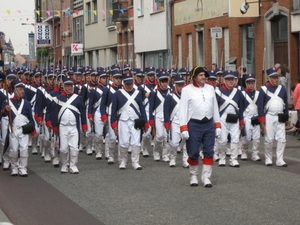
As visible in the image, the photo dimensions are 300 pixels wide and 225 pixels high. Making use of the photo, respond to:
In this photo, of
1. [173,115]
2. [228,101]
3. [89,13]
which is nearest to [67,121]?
[173,115]

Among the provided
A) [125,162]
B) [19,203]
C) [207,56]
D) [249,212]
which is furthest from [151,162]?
[207,56]

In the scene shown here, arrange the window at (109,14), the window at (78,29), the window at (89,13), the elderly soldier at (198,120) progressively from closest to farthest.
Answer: the elderly soldier at (198,120), the window at (109,14), the window at (89,13), the window at (78,29)

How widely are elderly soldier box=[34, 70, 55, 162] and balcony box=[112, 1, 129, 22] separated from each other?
31.4 m

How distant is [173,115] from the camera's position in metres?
17.4

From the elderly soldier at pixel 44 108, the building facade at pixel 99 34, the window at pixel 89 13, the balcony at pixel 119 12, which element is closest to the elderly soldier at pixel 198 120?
the elderly soldier at pixel 44 108

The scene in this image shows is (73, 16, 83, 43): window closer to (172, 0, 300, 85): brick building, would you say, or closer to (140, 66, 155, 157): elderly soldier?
(172, 0, 300, 85): brick building

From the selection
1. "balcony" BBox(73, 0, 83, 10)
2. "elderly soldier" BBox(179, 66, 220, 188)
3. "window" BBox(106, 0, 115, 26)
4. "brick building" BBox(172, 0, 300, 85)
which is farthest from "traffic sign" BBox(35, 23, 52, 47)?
"elderly soldier" BBox(179, 66, 220, 188)

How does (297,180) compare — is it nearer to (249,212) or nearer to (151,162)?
(249,212)

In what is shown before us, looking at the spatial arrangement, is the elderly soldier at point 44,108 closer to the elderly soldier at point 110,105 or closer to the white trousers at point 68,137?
the elderly soldier at point 110,105

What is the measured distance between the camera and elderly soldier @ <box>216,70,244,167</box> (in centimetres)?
1697

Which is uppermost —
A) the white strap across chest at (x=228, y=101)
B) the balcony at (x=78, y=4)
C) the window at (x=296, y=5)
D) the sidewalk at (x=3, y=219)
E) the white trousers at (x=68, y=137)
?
the balcony at (x=78, y=4)

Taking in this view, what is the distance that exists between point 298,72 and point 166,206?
18234mm

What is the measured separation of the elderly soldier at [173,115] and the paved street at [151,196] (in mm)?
435

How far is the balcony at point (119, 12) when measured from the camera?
5128cm
